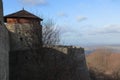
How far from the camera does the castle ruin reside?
25.4 m

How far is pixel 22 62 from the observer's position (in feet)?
84.1

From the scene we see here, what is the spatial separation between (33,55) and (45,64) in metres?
0.96

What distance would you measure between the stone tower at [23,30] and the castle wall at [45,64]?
0.58m

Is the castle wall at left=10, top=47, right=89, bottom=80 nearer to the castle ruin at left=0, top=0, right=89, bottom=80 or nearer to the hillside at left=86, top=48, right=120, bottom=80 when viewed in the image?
the castle ruin at left=0, top=0, right=89, bottom=80

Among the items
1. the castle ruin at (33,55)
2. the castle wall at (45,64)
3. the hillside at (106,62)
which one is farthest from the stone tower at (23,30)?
the hillside at (106,62)

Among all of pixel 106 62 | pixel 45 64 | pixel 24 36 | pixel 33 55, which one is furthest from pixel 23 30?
pixel 106 62

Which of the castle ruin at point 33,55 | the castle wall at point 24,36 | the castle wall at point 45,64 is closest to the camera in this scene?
the castle wall at point 45,64

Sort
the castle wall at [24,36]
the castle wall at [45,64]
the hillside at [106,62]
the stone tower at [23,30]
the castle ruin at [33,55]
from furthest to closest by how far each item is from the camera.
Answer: the hillside at [106,62] → the stone tower at [23,30] → the castle wall at [24,36] → the castle ruin at [33,55] → the castle wall at [45,64]

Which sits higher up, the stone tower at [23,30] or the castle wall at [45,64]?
the stone tower at [23,30]

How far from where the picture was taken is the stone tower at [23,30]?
84.9 feet

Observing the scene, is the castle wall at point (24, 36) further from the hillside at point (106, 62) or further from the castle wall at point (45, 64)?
the hillside at point (106, 62)

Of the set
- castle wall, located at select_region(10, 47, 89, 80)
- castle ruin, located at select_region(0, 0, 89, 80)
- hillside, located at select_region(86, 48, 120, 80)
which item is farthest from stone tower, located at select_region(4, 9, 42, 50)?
hillside, located at select_region(86, 48, 120, 80)

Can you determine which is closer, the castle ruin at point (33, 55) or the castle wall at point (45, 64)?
the castle wall at point (45, 64)

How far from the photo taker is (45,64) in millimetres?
26031
